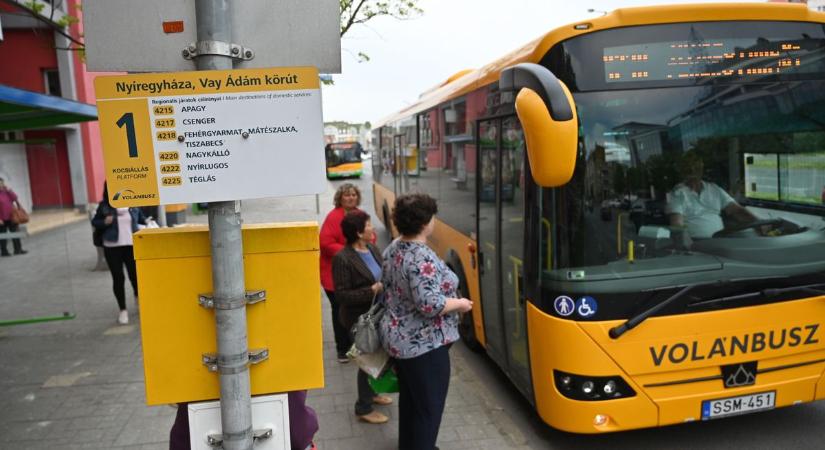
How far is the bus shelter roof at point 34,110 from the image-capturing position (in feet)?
15.2

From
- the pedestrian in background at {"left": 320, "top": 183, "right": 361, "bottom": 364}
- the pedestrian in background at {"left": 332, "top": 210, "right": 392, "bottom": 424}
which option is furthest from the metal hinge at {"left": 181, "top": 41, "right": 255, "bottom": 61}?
the pedestrian in background at {"left": 320, "top": 183, "right": 361, "bottom": 364}

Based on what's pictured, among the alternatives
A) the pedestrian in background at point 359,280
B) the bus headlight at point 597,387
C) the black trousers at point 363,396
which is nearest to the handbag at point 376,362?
the pedestrian in background at point 359,280

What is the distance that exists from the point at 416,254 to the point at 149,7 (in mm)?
1905

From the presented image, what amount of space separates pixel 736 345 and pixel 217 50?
3.52 m

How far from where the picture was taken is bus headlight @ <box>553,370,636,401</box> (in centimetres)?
363

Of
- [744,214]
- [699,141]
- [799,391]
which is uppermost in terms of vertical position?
[699,141]

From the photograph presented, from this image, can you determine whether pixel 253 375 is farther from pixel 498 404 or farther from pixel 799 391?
pixel 799 391

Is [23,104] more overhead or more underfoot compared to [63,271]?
more overhead

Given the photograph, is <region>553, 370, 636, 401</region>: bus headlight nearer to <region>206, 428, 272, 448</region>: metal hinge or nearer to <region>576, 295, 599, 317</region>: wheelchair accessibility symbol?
<region>576, 295, 599, 317</region>: wheelchair accessibility symbol

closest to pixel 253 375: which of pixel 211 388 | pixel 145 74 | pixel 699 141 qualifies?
pixel 211 388

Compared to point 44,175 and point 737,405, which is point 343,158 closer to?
→ point 44,175

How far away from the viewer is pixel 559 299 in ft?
12.0

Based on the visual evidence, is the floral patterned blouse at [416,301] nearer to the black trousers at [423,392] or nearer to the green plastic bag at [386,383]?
the black trousers at [423,392]

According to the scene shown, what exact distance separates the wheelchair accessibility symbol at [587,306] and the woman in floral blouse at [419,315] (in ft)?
2.65
